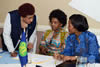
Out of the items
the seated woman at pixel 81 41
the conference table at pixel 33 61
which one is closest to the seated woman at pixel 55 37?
the seated woman at pixel 81 41

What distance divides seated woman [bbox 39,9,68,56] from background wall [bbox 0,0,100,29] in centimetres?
44

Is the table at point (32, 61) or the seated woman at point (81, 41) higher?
the seated woman at point (81, 41)

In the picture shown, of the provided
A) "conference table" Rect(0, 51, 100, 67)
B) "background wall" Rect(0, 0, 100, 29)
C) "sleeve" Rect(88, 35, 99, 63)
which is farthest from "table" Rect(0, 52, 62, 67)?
"background wall" Rect(0, 0, 100, 29)

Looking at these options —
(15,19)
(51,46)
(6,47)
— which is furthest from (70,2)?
(6,47)

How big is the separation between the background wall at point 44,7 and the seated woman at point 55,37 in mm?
444

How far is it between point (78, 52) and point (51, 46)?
54 cm

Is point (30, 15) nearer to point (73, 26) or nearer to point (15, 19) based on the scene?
point (15, 19)

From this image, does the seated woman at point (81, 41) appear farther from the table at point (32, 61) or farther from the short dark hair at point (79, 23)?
the table at point (32, 61)

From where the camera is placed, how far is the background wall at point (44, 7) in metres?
2.81

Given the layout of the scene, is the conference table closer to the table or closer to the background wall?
the table

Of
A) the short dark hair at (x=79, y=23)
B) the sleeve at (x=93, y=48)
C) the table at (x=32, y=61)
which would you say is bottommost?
the table at (x=32, y=61)

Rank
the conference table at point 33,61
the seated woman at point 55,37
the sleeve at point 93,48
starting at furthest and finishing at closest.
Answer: the seated woman at point 55,37
the sleeve at point 93,48
the conference table at point 33,61

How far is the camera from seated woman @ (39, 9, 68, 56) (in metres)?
2.38

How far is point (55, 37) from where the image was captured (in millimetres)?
2438
